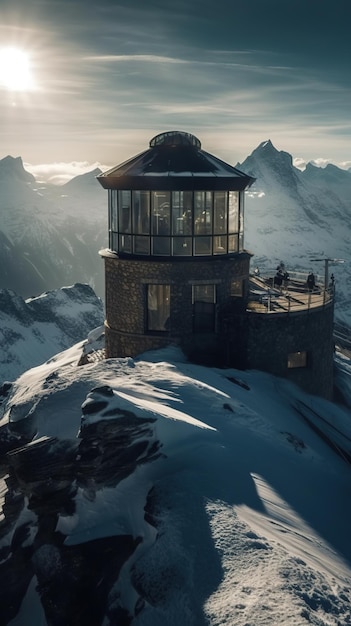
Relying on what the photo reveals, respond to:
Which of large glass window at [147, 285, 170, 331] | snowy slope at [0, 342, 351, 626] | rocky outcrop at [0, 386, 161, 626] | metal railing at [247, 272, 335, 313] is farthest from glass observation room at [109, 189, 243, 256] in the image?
rocky outcrop at [0, 386, 161, 626]

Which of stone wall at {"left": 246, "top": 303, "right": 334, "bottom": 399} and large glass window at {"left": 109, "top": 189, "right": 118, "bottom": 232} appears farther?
large glass window at {"left": 109, "top": 189, "right": 118, "bottom": 232}

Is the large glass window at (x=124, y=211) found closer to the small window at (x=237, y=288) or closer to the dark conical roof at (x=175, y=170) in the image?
the dark conical roof at (x=175, y=170)

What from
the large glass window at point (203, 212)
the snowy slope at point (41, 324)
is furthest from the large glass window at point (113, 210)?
the snowy slope at point (41, 324)

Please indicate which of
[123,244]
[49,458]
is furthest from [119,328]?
[49,458]

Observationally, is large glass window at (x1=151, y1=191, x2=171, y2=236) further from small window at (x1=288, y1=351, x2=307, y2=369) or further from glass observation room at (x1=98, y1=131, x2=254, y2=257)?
small window at (x1=288, y1=351, x2=307, y2=369)

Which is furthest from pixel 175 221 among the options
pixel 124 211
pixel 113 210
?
pixel 113 210
